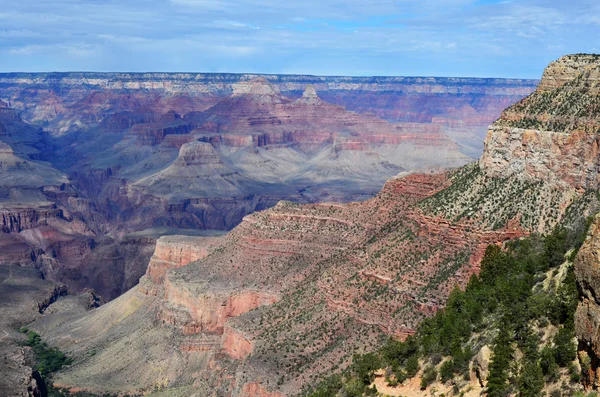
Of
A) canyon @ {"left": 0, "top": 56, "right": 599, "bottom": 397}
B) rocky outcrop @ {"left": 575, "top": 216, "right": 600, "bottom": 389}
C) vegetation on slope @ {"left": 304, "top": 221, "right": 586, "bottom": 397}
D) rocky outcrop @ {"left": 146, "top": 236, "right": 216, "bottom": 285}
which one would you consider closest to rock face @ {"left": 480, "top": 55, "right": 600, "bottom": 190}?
canyon @ {"left": 0, "top": 56, "right": 599, "bottom": 397}

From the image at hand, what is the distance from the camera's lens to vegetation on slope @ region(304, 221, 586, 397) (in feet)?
90.8

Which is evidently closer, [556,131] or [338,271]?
[556,131]

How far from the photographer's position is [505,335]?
1233 inches

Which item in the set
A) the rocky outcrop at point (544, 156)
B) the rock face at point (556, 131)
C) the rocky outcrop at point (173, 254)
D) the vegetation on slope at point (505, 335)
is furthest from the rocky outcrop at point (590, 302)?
the rocky outcrop at point (173, 254)

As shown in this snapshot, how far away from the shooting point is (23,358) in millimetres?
82938

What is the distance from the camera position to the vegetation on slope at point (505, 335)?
27672 mm

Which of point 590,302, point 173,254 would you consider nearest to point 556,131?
point 590,302

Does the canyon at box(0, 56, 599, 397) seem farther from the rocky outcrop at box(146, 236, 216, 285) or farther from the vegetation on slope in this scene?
the rocky outcrop at box(146, 236, 216, 285)

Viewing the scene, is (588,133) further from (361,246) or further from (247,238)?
(247,238)

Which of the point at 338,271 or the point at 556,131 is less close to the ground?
the point at 556,131

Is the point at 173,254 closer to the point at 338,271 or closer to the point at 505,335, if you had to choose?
the point at 338,271

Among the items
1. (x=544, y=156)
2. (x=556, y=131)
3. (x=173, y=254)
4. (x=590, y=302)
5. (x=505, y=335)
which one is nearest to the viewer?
(x=590, y=302)

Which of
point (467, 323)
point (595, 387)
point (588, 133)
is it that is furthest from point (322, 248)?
point (595, 387)

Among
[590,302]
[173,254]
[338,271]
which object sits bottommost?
[173,254]
